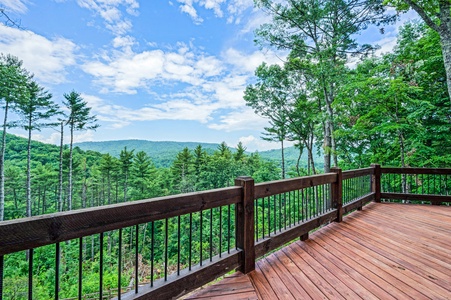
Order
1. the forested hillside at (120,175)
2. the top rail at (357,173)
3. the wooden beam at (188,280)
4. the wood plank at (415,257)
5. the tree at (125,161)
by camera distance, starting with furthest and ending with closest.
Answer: the tree at (125,161)
the forested hillside at (120,175)
the top rail at (357,173)
the wood plank at (415,257)
the wooden beam at (188,280)

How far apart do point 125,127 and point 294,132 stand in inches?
1425

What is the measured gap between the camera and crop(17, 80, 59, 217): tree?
1633 centimetres

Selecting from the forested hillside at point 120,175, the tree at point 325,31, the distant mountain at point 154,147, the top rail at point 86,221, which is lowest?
the forested hillside at point 120,175

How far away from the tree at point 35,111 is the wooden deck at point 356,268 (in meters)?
20.4

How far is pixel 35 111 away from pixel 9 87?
3658 mm

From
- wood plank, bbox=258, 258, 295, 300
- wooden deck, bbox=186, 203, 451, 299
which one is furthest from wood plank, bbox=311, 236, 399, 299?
wood plank, bbox=258, 258, 295, 300

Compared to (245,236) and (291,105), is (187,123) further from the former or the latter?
(245,236)

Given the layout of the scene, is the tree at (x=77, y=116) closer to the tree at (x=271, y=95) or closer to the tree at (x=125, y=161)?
the tree at (x=125, y=161)

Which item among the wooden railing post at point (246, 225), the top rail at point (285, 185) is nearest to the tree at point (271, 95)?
the top rail at point (285, 185)

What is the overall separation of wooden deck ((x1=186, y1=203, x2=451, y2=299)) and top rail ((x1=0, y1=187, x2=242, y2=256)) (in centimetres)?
84

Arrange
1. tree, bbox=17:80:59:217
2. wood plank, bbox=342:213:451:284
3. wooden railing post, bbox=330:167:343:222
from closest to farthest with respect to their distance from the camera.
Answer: wood plank, bbox=342:213:451:284 → wooden railing post, bbox=330:167:343:222 → tree, bbox=17:80:59:217

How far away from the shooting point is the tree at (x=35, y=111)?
16.3 meters

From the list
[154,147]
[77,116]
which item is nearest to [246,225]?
[77,116]

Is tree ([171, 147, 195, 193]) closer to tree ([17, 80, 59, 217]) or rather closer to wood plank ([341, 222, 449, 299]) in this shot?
tree ([17, 80, 59, 217])
